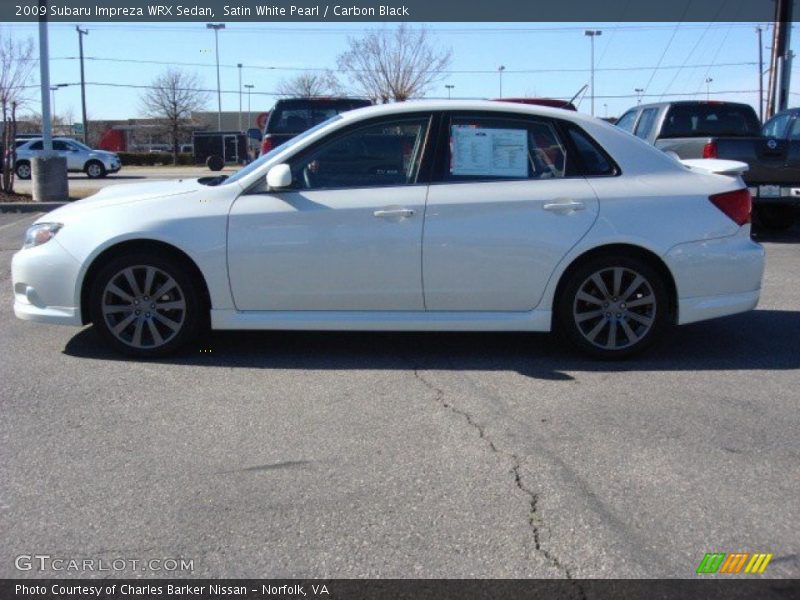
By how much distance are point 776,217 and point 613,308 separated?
25.0 ft

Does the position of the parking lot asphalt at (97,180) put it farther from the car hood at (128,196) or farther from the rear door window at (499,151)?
the rear door window at (499,151)

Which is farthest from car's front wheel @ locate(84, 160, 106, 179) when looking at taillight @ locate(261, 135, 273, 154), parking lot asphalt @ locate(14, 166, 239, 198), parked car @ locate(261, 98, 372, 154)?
taillight @ locate(261, 135, 273, 154)

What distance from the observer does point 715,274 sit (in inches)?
223

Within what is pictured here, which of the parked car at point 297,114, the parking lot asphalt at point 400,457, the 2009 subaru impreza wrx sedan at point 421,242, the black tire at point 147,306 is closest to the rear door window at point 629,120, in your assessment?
the parked car at point 297,114

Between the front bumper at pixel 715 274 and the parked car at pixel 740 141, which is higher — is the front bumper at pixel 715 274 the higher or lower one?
the lower one

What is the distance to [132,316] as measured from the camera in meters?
5.67

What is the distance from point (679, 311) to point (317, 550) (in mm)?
3392

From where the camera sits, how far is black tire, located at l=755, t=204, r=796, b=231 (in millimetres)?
11977

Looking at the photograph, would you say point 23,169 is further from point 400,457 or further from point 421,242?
point 400,457

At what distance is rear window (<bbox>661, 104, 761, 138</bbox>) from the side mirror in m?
7.89

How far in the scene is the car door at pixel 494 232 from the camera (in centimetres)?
552

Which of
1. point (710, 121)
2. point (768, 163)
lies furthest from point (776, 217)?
point (768, 163)

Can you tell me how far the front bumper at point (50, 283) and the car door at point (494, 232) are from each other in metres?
2.33

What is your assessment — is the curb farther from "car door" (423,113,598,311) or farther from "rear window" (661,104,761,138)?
"car door" (423,113,598,311)
